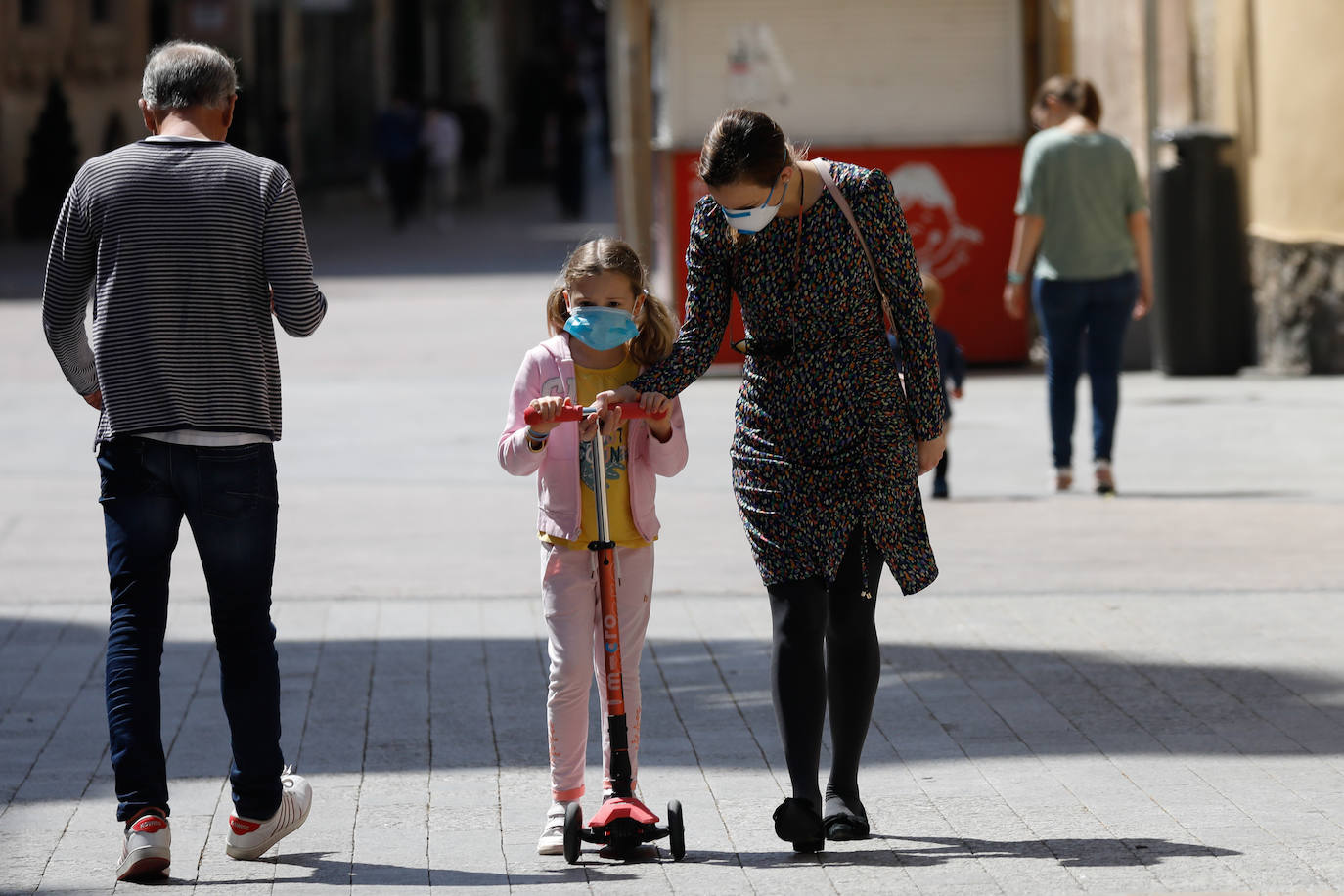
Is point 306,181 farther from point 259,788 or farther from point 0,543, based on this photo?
point 259,788

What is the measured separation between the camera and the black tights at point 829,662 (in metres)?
4.72

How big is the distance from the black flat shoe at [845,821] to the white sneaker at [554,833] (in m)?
0.57

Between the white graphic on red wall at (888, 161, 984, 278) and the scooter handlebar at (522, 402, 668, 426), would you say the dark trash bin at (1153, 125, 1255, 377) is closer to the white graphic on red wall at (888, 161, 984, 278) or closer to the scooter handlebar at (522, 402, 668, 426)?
the white graphic on red wall at (888, 161, 984, 278)

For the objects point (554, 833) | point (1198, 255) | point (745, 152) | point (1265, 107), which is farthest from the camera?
point (1198, 255)

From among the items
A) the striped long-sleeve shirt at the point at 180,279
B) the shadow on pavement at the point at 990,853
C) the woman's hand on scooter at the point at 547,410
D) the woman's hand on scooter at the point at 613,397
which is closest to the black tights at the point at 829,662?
the shadow on pavement at the point at 990,853

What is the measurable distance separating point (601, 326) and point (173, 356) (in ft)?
2.91

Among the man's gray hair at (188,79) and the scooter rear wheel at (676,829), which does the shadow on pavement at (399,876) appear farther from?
the man's gray hair at (188,79)

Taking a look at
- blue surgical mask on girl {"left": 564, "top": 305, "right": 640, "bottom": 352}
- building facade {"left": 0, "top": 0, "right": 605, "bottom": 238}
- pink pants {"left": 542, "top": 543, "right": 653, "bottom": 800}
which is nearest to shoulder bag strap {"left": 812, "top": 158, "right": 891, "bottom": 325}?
blue surgical mask on girl {"left": 564, "top": 305, "right": 640, "bottom": 352}

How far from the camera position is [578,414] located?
4.54 metres

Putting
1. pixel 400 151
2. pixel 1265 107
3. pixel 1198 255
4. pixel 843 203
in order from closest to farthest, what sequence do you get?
pixel 843 203
pixel 1265 107
pixel 1198 255
pixel 400 151

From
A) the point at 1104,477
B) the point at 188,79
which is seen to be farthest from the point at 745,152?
the point at 1104,477

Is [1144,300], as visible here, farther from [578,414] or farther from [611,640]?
[578,414]

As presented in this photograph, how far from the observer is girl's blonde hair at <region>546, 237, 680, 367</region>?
470 cm

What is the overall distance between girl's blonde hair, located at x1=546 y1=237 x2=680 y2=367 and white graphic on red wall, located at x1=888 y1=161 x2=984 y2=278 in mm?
9336
